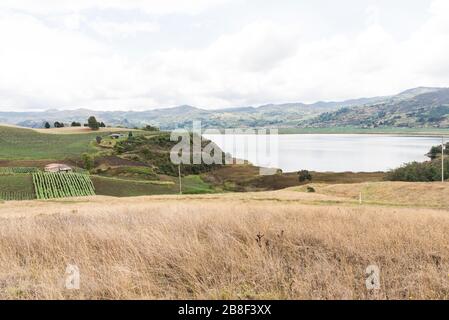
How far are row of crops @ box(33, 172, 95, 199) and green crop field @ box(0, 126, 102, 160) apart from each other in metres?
31.7

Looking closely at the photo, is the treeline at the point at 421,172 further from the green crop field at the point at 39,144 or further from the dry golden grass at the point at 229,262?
the green crop field at the point at 39,144

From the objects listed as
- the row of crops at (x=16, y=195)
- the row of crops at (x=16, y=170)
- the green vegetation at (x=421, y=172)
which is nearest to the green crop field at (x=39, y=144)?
the row of crops at (x=16, y=170)

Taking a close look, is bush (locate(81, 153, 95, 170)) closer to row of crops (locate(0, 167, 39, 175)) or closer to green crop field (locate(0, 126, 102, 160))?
green crop field (locate(0, 126, 102, 160))

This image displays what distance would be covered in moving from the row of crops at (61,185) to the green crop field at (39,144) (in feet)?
104

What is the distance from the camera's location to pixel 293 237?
7980 mm

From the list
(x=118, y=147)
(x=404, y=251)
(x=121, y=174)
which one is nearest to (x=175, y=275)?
(x=404, y=251)

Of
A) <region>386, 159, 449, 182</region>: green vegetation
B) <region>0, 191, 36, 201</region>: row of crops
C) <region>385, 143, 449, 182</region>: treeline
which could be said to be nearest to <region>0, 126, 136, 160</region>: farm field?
<region>0, 191, 36, 201</region>: row of crops

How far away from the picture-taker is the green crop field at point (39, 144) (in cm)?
11811

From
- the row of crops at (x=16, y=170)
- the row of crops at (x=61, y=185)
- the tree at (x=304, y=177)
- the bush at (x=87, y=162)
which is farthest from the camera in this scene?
the bush at (x=87, y=162)

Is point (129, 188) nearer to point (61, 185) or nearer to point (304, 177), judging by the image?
point (61, 185)

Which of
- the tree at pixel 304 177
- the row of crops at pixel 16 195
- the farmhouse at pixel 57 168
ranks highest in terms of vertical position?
the farmhouse at pixel 57 168
